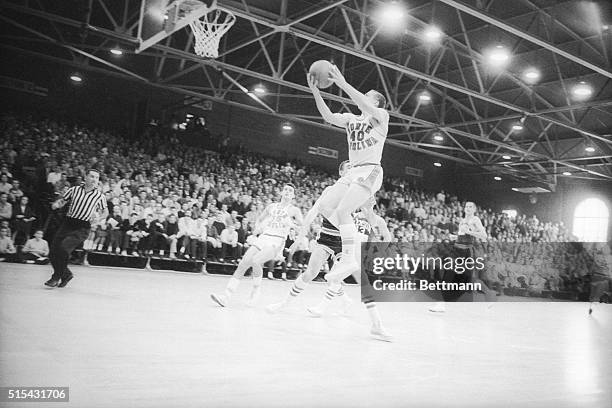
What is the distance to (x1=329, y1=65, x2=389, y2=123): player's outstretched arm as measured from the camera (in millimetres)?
4977

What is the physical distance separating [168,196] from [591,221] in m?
25.8

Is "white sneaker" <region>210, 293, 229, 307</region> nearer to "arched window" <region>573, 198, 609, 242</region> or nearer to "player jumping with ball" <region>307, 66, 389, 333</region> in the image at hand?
"player jumping with ball" <region>307, 66, 389, 333</region>

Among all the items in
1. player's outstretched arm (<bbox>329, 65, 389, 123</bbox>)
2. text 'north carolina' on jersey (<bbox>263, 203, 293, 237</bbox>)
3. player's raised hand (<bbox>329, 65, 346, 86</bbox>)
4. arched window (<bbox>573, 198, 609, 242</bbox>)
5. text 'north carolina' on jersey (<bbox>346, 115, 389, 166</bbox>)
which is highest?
arched window (<bbox>573, 198, 609, 242</bbox>)

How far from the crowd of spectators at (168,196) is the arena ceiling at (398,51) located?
8.46 ft

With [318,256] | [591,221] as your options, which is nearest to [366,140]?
[318,256]

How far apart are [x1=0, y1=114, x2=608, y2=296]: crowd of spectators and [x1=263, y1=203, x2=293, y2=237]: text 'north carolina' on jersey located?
1.23ft

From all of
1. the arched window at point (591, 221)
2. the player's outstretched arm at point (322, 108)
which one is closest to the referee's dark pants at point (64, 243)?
A: the player's outstretched arm at point (322, 108)

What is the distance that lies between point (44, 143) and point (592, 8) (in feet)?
51.3

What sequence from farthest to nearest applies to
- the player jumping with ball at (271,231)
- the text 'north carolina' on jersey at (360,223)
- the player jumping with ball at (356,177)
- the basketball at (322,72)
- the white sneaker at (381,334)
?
the text 'north carolina' on jersey at (360,223) < the player jumping with ball at (271,231) < the player jumping with ball at (356,177) < the white sneaker at (381,334) < the basketball at (322,72)

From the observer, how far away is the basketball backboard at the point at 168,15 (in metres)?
9.22

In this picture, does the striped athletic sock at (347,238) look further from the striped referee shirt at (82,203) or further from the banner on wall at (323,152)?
the banner on wall at (323,152)

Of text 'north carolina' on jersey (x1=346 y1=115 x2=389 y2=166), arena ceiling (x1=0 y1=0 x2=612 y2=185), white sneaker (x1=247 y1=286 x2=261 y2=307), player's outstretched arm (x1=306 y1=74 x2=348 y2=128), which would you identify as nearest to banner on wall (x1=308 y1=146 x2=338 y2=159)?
arena ceiling (x1=0 y1=0 x2=612 y2=185)

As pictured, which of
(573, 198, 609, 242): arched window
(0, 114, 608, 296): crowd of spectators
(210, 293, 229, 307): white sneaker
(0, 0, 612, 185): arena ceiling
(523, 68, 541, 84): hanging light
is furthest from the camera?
(573, 198, 609, 242): arched window

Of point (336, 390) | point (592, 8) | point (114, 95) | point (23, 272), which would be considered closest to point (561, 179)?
point (592, 8)
